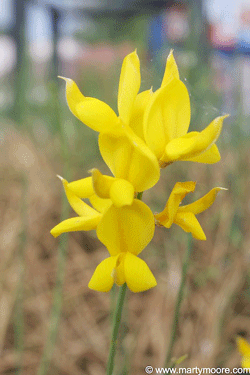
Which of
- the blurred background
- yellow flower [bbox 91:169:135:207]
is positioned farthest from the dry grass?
yellow flower [bbox 91:169:135:207]

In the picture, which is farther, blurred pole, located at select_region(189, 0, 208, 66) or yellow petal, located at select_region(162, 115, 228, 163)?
blurred pole, located at select_region(189, 0, 208, 66)

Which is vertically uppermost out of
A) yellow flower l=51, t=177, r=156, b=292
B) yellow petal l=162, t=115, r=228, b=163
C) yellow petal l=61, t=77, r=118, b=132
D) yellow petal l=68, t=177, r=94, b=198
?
yellow petal l=61, t=77, r=118, b=132

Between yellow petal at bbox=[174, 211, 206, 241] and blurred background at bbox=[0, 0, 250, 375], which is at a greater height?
yellow petal at bbox=[174, 211, 206, 241]

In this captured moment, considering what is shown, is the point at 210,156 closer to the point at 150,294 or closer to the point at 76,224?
the point at 76,224

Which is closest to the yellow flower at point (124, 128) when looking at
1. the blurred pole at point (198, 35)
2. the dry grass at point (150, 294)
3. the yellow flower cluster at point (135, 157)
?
the yellow flower cluster at point (135, 157)

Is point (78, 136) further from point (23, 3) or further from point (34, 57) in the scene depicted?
point (23, 3)

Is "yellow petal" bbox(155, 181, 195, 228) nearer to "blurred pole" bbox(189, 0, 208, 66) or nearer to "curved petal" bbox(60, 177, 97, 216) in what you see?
"curved petal" bbox(60, 177, 97, 216)

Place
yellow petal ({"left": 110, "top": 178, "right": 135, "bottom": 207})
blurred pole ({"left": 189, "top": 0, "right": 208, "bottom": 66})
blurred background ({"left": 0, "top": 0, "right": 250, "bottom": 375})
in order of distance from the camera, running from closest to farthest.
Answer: yellow petal ({"left": 110, "top": 178, "right": 135, "bottom": 207}) < blurred background ({"left": 0, "top": 0, "right": 250, "bottom": 375}) < blurred pole ({"left": 189, "top": 0, "right": 208, "bottom": 66})
